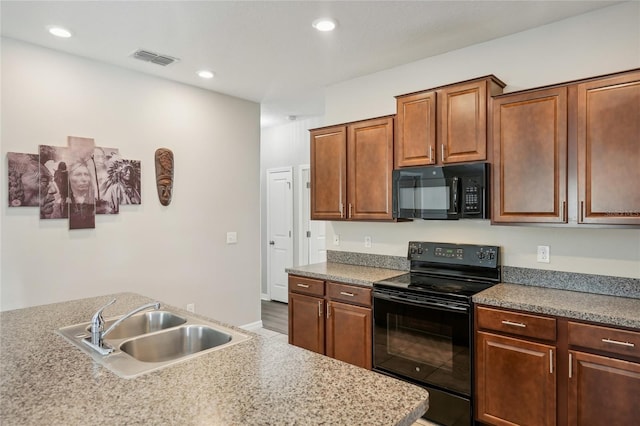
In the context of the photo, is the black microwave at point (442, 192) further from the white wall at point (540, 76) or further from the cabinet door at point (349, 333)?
the cabinet door at point (349, 333)

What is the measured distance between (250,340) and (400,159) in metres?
1.97

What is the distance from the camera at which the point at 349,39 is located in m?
2.93

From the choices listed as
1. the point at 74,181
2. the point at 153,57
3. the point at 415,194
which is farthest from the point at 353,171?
the point at 74,181

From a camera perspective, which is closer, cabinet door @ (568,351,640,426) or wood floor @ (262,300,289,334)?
cabinet door @ (568,351,640,426)

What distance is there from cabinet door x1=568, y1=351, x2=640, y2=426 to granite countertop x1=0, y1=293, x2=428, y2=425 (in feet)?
4.46

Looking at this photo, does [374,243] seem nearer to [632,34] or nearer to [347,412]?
[632,34]

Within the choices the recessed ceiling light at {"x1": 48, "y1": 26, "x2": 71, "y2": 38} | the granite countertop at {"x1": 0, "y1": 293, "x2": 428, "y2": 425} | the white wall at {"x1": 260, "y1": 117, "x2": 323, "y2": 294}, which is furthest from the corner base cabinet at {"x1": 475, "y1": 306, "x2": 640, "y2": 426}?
the white wall at {"x1": 260, "y1": 117, "x2": 323, "y2": 294}

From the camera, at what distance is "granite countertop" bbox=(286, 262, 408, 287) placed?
302 centimetres

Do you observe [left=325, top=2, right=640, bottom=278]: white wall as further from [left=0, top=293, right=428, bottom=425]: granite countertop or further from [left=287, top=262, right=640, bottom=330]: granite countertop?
[left=0, top=293, right=428, bottom=425]: granite countertop

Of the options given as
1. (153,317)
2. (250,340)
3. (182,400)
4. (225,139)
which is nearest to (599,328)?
(250,340)

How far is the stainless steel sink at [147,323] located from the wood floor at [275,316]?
Answer: 106 inches

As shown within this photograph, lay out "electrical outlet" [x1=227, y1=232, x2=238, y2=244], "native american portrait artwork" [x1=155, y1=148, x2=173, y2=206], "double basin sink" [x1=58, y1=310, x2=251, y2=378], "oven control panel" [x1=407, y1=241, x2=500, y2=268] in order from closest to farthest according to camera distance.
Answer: "double basin sink" [x1=58, y1=310, x2=251, y2=378], "oven control panel" [x1=407, y1=241, x2=500, y2=268], "native american portrait artwork" [x1=155, y1=148, x2=173, y2=206], "electrical outlet" [x1=227, y1=232, x2=238, y2=244]

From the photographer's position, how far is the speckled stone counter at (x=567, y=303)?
1959mm

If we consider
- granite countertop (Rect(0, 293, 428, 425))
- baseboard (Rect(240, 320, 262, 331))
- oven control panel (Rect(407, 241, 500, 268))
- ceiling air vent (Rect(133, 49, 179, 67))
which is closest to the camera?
granite countertop (Rect(0, 293, 428, 425))
